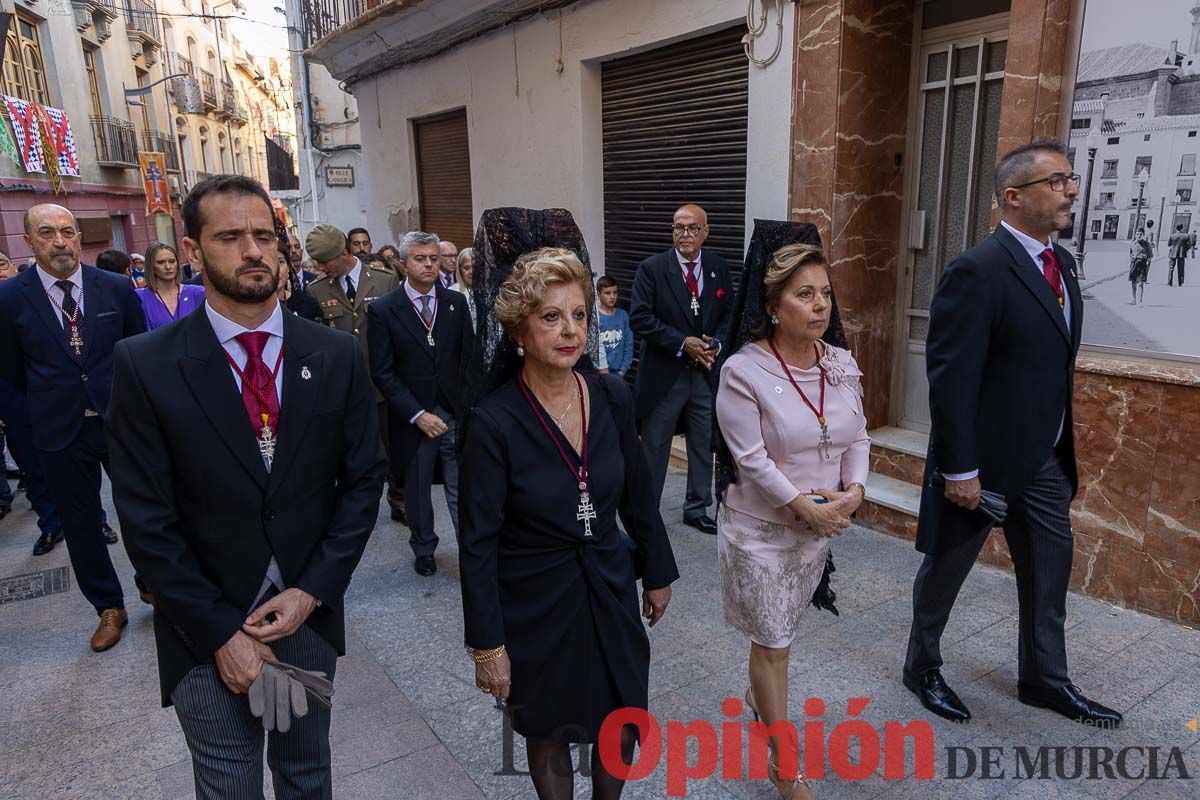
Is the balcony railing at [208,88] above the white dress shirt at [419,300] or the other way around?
above

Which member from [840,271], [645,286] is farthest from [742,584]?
[840,271]

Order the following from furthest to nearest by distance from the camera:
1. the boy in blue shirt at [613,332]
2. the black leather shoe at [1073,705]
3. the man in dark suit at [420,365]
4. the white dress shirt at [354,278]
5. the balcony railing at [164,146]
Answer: the balcony railing at [164,146], the boy in blue shirt at [613,332], the white dress shirt at [354,278], the man in dark suit at [420,365], the black leather shoe at [1073,705]

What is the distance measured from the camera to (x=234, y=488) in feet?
6.67

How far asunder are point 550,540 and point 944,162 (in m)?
4.37

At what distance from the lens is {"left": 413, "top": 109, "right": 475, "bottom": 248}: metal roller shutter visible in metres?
10.1

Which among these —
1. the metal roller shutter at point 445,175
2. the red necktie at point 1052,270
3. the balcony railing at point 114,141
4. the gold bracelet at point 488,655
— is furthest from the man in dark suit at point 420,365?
the balcony railing at point 114,141

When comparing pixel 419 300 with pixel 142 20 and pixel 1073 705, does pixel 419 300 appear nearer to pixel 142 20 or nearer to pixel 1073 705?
pixel 1073 705

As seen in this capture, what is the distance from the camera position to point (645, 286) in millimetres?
5289

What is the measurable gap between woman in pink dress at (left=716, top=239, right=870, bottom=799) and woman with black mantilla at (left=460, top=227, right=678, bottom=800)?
598 mm

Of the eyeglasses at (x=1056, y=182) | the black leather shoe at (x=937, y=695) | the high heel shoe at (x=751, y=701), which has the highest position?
the eyeglasses at (x=1056, y=182)

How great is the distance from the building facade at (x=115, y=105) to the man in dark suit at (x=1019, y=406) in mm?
9812

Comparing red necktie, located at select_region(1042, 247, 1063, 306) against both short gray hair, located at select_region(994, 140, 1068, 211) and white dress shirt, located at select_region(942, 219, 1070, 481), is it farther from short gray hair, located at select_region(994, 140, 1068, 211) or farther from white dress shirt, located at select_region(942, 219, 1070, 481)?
short gray hair, located at select_region(994, 140, 1068, 211)

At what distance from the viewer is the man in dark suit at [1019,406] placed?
2951 mm

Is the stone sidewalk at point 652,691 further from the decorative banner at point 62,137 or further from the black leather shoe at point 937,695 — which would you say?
the decorative banner at point 62,137
